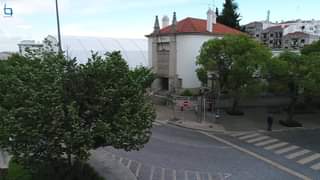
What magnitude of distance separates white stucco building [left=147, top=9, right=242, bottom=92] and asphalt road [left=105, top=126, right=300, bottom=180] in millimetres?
20190

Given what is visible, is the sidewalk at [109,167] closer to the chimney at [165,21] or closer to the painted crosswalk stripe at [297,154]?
the painted crosswalk stripe at [297,154]

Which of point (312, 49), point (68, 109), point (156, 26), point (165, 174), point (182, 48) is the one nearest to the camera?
point (68, 109)

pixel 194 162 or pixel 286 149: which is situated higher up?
pixel 194 162

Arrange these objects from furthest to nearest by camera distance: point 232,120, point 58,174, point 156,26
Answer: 1. point 156,26
2. point 232,120
3. point 58,174

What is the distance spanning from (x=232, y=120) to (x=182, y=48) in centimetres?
1366

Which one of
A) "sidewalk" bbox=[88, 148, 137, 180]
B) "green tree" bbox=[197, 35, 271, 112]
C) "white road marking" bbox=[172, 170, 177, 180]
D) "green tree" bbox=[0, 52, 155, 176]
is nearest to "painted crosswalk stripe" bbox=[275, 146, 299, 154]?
"white road marking" bbox=[172, 170, 177, 180]

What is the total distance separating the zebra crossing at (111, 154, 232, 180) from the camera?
70.8 ft

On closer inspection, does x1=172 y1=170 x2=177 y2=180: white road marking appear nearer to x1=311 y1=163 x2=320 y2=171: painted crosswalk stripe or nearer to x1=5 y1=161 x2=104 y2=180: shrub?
x1=5 y1=161 x2=104 y2=180: shrub

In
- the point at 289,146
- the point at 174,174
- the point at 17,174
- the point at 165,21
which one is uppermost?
the point at 165,21

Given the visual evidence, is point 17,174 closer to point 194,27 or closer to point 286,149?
point 286,149

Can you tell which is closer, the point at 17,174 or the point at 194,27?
the point at 17,174

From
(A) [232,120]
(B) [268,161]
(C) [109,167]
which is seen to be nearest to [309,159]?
(B) [268,161]

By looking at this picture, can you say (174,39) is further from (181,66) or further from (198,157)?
(198,157)

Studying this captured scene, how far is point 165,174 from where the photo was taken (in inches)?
869
